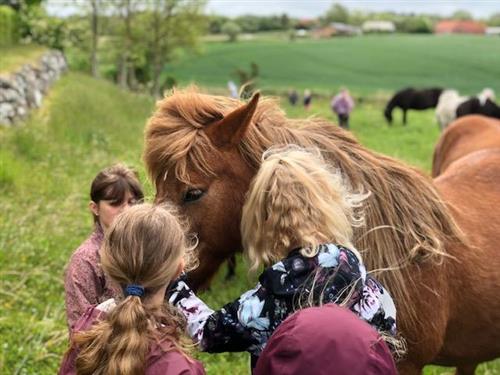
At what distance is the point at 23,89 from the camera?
10836mm

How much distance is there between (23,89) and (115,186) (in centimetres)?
906

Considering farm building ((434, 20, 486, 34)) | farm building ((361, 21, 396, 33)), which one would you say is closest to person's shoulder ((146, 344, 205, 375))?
farm building ((434, 20, 486, 34))

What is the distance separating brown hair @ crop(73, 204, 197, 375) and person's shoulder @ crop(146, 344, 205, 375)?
0.03m

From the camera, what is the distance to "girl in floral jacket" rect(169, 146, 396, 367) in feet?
6.22

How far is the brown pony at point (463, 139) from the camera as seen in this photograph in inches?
198

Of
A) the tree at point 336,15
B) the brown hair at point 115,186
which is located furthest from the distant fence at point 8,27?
the tree at point 336,15

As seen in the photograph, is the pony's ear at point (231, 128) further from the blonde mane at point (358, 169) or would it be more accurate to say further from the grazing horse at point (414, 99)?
the grazing horse at point (414, 99)

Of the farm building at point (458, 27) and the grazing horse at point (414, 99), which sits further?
the farm building at point (458, 27)

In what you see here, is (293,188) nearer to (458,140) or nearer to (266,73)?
(458,140)

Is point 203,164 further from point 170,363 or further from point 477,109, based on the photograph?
point 477,109

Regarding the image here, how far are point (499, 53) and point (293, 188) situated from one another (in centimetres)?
5581

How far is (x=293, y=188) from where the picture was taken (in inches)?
77.8

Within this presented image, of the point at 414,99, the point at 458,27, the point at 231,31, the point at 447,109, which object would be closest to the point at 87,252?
the point at 447,109

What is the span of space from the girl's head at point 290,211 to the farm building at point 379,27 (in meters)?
89.6
